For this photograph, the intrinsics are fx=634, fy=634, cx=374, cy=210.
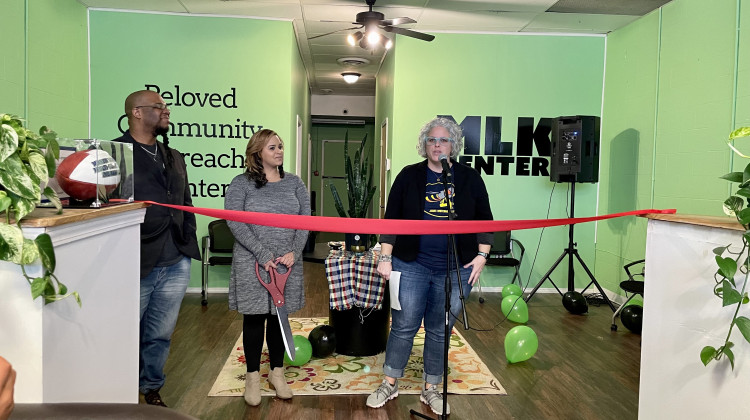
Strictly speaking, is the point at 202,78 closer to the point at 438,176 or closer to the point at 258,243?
the point at 258,243

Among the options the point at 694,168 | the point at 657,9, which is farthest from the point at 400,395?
the point at 657,9

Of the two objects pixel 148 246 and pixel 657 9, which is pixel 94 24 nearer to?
pixel 148 246

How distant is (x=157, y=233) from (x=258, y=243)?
0.48m

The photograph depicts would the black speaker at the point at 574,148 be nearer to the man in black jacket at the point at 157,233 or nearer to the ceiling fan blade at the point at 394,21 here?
the ceiling fan blade at the point at 394,21

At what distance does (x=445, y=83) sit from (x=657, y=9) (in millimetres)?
2112

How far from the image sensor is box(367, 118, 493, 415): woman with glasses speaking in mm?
3053

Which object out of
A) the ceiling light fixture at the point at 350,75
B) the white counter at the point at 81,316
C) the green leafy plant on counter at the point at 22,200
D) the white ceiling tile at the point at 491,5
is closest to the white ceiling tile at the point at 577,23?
the white ceiling tile at the point at 491,5

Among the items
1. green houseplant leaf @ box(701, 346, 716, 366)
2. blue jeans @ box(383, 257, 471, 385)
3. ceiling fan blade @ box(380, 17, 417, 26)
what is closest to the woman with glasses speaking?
blue jeans @ box(383, 257, 471, 385)

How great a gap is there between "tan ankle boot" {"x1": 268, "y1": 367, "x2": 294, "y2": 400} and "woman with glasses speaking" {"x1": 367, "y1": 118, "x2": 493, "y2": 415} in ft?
2.17

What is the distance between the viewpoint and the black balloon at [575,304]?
18.8ft

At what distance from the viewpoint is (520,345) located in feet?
13.5

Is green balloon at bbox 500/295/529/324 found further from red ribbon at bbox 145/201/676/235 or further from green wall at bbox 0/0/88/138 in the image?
green wall at bbox 0/0/88/138

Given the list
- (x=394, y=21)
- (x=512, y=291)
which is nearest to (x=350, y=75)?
(x=394, y=21)

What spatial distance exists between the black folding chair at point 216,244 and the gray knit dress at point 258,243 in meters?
2.81
